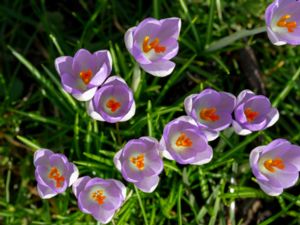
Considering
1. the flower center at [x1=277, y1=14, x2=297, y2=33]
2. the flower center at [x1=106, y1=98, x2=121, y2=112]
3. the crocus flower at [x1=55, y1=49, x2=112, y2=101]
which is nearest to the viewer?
the crocus flower at [x1=55, y1=49, x2=112, y2=101]

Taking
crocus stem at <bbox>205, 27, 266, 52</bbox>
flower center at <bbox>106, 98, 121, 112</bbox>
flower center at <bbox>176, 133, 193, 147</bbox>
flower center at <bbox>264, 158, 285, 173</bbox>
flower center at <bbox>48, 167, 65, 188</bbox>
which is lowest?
flower center at <bbox>264, 158, 285, 173</bbox>

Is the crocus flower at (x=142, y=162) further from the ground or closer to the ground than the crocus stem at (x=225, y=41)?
further from the ground

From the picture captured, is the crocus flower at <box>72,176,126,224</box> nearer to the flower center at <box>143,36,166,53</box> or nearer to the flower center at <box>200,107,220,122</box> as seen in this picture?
the flower center at <box>200,107,220,122</box>

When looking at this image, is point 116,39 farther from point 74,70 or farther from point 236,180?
point 236,180

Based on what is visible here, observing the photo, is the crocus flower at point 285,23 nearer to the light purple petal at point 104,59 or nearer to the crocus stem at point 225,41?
the crocus stem at point 225,41

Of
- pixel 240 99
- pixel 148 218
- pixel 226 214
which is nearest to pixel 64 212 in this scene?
pixel 148 218

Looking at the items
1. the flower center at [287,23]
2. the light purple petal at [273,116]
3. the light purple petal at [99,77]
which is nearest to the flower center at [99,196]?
the light purple petal at [99,77]

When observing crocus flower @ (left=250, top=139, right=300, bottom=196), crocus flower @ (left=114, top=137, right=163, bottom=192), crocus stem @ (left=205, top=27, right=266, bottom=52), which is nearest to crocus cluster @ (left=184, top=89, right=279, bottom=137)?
crocus flower @ (left=250, top=139, right=300, bottom=196)
